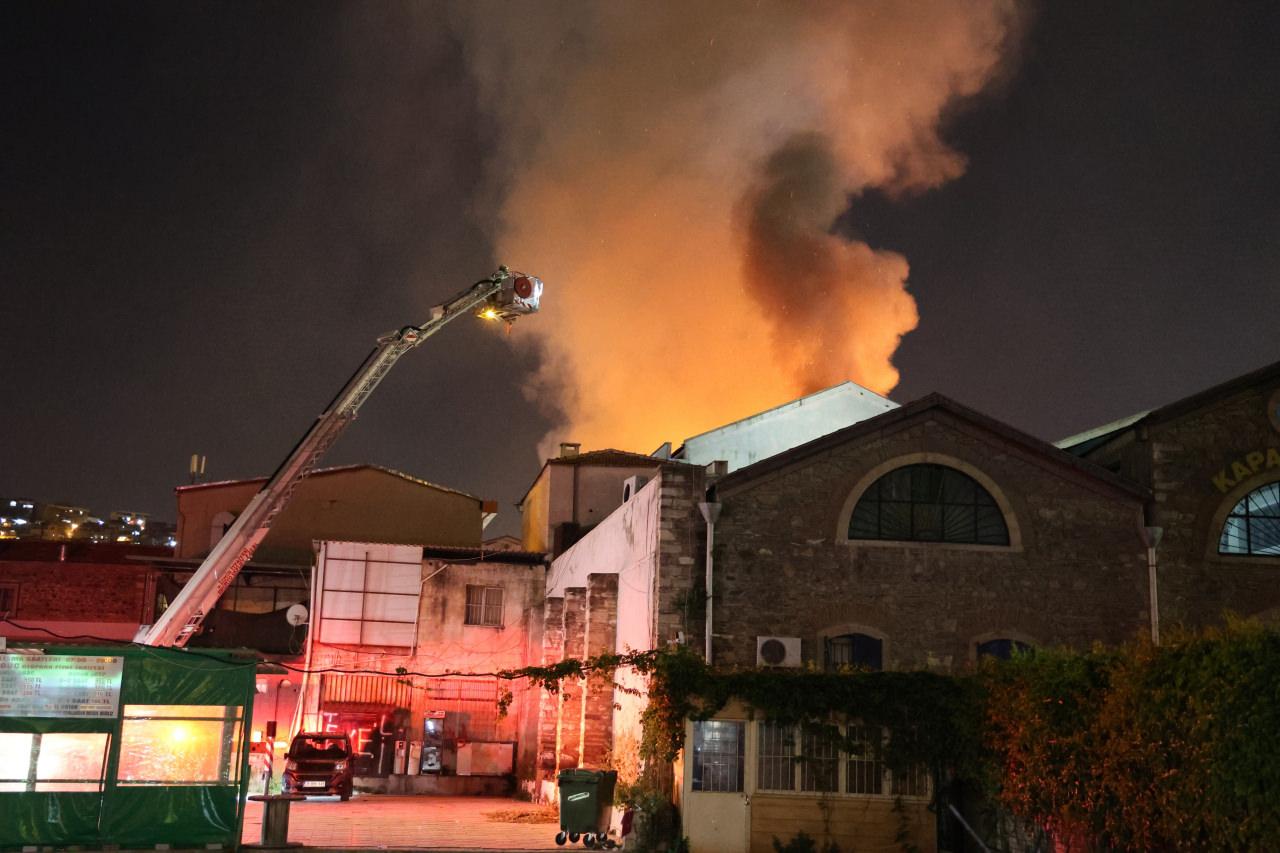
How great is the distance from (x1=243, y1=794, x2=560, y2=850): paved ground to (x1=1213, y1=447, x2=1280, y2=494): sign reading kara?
43.7 ft

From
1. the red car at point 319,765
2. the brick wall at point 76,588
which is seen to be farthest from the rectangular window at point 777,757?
the brick wall at point 76,588

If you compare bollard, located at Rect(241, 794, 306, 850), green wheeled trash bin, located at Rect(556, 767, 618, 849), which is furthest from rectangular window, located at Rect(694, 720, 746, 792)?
bollard, located at Rect(241, 794, 306, 850)

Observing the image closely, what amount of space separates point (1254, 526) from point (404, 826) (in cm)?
1595

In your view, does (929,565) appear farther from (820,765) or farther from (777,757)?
(777,757)

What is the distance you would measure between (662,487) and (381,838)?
7.23 m

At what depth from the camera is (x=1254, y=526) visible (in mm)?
22078

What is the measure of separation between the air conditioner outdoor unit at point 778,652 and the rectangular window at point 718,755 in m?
3.27

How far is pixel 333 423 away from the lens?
2438 centimetres

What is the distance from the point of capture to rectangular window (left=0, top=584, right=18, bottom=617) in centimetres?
3694

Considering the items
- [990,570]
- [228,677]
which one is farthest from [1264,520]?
[228,677]

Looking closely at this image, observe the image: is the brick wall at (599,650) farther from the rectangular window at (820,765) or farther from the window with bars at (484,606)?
the rectangular window at (820,765)

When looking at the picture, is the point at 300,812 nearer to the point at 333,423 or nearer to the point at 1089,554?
the point at 333,423

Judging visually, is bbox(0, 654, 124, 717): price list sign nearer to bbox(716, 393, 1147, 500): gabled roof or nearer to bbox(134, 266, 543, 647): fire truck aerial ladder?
bbox(134, 266, 543, 647): fire truck aerial ladder

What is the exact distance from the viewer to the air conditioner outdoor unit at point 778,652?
20.7m
